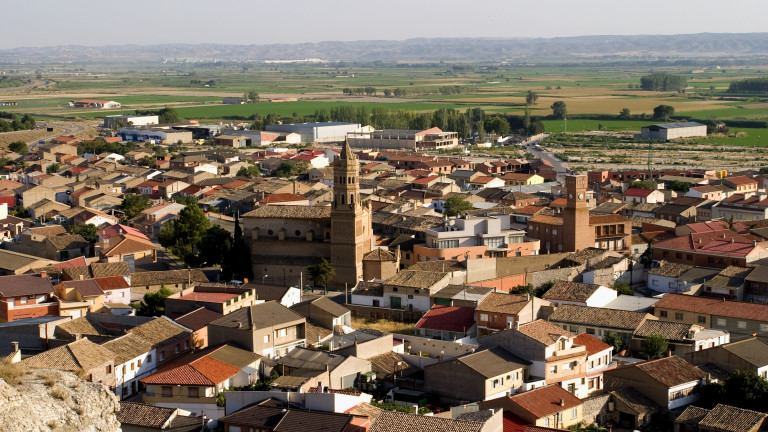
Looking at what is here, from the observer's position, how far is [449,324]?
23562mm

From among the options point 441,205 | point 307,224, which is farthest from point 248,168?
point 307,224

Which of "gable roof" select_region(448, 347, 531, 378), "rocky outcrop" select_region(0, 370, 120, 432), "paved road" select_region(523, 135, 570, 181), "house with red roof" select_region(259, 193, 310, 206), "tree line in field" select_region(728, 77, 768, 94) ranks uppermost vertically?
"rocky outcrop" select_region(0, 370, 120, 432)

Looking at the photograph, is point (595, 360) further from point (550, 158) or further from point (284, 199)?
point (550, 158)

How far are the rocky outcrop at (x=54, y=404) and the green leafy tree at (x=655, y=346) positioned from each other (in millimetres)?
14553

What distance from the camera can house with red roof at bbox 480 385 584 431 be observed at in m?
17.6

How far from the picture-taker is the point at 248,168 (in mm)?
54594

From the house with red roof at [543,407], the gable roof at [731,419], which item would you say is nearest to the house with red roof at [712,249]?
the gable roof at [731,419]

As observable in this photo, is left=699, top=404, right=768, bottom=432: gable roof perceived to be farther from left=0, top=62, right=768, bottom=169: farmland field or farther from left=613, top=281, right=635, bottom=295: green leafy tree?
left=0, top=62, right=768, bottom=169: farmland field

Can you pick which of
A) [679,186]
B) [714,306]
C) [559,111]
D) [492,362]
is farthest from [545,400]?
[559,111]

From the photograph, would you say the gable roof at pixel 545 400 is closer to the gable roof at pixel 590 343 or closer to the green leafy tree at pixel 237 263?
the gable roof at pixel 590 343

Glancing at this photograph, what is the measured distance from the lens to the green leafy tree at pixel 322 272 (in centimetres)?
2875

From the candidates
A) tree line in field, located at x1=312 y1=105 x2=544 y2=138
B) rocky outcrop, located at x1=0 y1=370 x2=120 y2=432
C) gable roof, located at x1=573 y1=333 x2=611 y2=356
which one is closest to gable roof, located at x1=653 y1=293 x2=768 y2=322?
gable roof, located at x1=573 y1=333 x2=611 y2=356

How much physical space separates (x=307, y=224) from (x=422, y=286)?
5234 mm

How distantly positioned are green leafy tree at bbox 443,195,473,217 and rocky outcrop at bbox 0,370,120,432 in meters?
28.7
